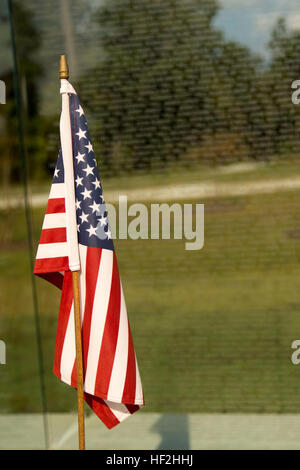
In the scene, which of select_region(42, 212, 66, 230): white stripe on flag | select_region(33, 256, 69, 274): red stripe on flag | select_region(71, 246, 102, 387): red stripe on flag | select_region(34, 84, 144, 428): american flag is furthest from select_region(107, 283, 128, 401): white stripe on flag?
select_region(42, 212, 66, 230): white stripe on flag

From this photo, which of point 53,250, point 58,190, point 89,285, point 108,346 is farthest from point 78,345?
point 58,190

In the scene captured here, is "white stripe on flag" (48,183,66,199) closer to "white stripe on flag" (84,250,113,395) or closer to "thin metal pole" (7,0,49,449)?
"white stripe on flag" (84,250,113,395)

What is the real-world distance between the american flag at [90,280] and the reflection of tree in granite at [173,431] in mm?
1355

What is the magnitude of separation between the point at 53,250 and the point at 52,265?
59 millimetres

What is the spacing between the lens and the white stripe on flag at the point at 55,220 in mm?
2580

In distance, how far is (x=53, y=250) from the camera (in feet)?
8.49

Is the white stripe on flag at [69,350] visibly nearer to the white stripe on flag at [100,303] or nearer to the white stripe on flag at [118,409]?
the white stripe on flag at [100,303]

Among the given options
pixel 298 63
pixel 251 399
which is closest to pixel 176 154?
pixel 298 63

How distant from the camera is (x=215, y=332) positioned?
159 inches

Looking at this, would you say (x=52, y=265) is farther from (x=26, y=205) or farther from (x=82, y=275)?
(x=26, y=205)

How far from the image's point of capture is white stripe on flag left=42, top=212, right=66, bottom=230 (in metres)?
2.58

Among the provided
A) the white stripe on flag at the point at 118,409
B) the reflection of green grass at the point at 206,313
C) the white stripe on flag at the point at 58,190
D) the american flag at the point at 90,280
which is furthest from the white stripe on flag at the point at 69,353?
the reflection of green grass at the point at 206,313

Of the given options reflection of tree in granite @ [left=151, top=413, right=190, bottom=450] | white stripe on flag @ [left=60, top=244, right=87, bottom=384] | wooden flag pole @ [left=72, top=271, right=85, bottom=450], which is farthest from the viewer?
reflection of tree in granite @ [left=151, top=413, right=190, bottom=450]

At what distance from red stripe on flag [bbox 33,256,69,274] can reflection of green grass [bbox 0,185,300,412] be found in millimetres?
1419
